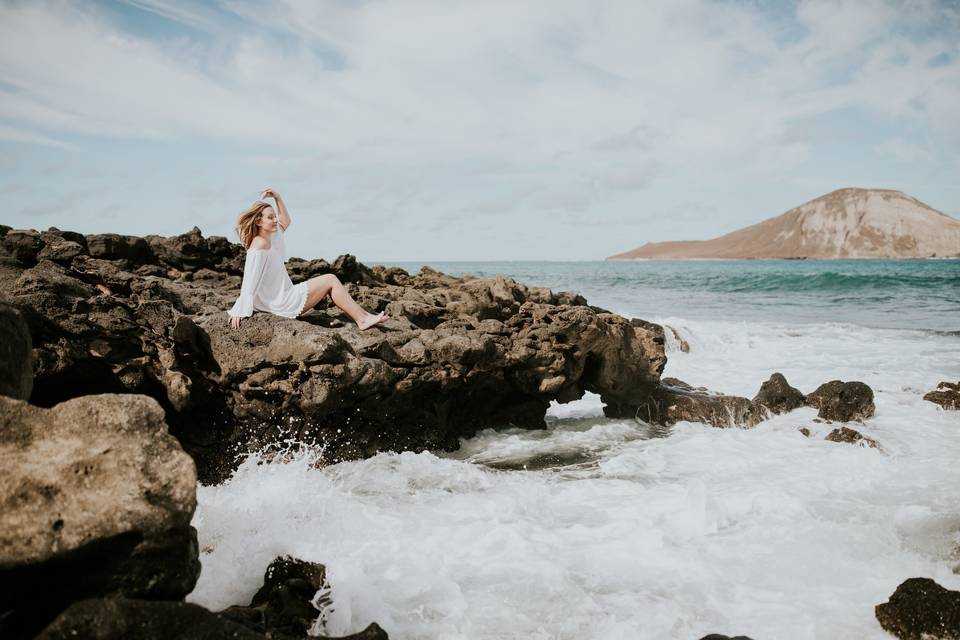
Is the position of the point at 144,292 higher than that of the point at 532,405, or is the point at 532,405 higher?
the point at 144,292

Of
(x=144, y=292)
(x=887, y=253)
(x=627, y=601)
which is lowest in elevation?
(x=627, y=601)

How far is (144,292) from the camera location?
304 inches

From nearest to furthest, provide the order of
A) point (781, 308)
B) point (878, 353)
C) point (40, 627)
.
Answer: point (40, 627), point (878, 353), point (781, 308)

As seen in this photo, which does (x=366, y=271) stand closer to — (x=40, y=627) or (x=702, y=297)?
(x=40, y=627)

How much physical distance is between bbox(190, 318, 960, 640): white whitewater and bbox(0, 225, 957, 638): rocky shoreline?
606 millimetres

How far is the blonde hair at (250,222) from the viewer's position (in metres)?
8.12

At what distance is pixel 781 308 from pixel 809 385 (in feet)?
66.3

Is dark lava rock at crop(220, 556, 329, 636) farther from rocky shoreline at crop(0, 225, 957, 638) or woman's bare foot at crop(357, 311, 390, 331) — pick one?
woman's bare foot at crop(357, 311, 390, 331)

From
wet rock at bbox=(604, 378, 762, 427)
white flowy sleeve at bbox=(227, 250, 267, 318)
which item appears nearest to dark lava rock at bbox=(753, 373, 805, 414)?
wet rock at bbox=(604, 378, 762, 427)

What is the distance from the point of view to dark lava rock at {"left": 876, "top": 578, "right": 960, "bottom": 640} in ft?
13.5

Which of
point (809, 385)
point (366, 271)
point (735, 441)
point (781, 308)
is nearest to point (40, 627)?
point (735, 441)

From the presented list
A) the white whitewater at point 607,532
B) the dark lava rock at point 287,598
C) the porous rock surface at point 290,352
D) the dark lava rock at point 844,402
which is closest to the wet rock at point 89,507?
the dark lava rock at point 287,598

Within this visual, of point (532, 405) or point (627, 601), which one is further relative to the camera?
point (532, 405)

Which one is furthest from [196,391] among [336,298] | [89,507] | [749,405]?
[749,405]
